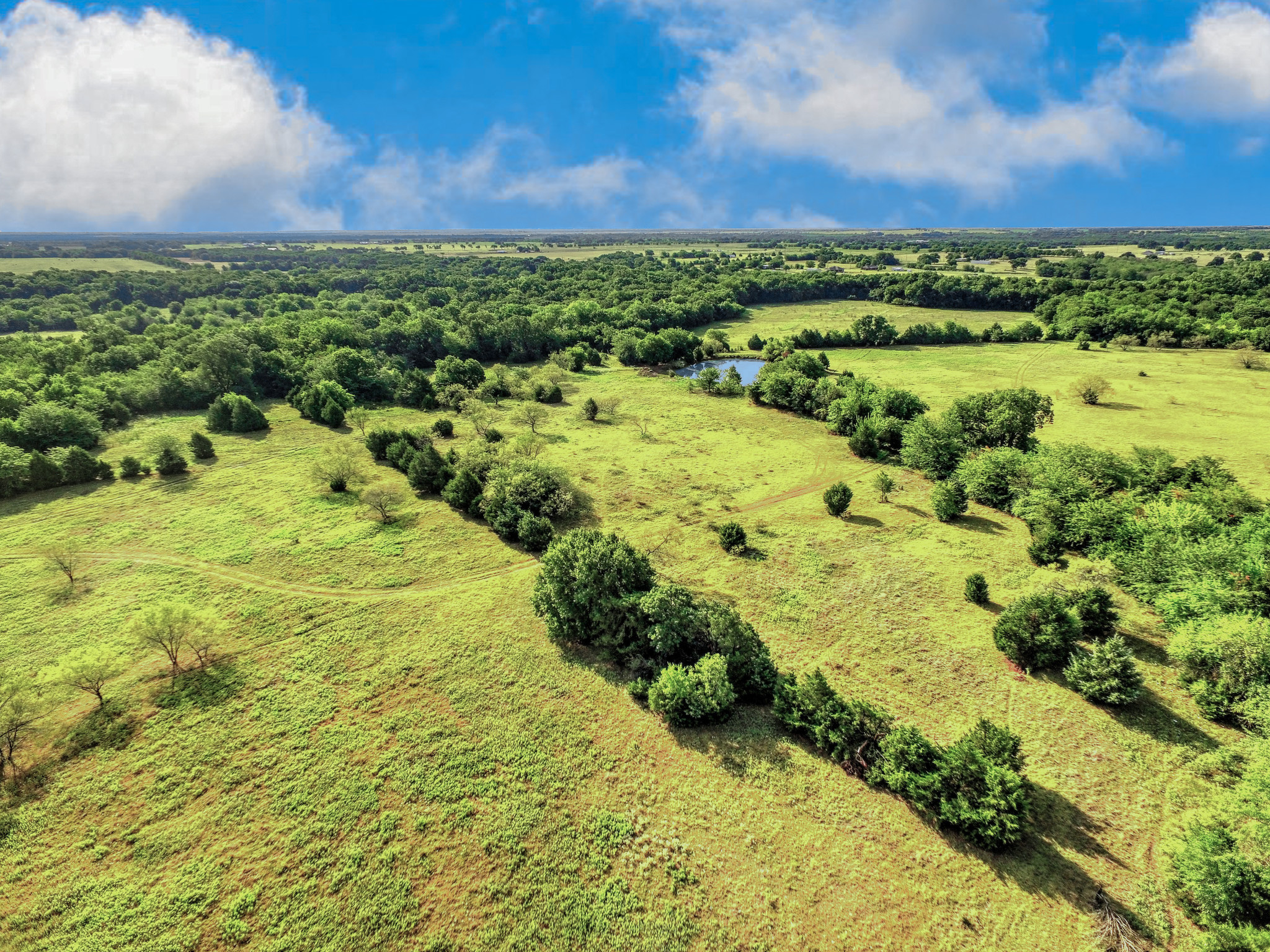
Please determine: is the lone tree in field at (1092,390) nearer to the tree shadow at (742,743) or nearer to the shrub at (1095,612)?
the shrub at (1095,612)

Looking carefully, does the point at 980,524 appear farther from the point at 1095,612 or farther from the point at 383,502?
the point at 383,502

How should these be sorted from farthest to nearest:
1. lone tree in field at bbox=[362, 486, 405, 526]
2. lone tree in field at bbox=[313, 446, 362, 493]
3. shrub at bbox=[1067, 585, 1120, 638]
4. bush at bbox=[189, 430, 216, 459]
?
bush at bbox=[189, 430, 216, 459] → lone tree in field at bbox=[313, 446, 362, 493] → lone tree in field at bbox=[362, 486, 405, 526] → shrub at bbox=[1067, 585, 1120, 638]

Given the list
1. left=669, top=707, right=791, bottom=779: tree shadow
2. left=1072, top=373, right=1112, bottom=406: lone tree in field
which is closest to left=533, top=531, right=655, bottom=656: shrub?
left=669, top=707, right=791, bottom=779: tree shadow

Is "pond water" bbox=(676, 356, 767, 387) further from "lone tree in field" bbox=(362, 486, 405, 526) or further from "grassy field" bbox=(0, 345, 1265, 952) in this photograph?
"lone tree in field" bbox=(362, 486, 405, 526)

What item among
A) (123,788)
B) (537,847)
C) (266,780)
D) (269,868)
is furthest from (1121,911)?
(123,788)

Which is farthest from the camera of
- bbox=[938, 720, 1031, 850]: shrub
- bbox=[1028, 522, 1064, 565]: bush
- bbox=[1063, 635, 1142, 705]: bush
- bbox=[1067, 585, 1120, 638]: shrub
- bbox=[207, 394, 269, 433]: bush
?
bbox=[207, 394, 269, 433]: bush

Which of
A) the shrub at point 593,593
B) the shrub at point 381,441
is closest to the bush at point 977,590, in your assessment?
the shrub at point 593,593
